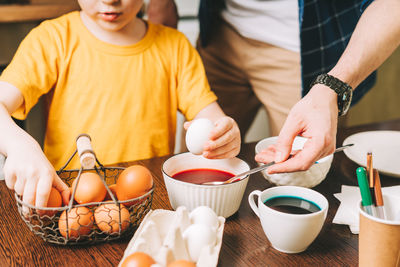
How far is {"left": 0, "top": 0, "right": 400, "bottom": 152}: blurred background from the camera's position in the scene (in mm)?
2105

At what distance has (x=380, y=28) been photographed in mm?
1147

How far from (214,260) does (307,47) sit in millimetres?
1069

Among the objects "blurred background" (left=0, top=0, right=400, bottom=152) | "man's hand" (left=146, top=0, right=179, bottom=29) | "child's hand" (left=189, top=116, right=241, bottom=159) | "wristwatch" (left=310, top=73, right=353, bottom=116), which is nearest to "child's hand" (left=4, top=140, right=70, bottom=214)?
"child's hand" (left=189, top=116, right=241, bottom=159)

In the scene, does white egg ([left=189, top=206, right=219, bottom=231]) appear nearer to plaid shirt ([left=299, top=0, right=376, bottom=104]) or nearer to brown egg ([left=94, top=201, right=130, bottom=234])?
brown egg ([left=94, top=201, right=130, bottom=234])

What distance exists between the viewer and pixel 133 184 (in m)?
0.82

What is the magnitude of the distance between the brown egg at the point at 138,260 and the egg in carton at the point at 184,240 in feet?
0.09

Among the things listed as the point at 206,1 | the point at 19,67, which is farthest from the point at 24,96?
the point at 206,1

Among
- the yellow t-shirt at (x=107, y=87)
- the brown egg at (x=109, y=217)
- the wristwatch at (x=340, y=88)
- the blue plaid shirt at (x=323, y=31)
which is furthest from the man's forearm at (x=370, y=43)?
the brown egg at (x=109, y=217)

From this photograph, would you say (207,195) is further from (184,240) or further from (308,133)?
(308,133)

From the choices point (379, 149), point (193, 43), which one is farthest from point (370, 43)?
point (193, 43)

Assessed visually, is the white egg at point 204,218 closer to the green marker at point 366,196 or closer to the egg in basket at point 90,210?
the egg in basket at point 90,210

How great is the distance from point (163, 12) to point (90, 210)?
1136 mm

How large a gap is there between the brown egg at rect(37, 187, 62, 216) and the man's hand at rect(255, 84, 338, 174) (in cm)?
45

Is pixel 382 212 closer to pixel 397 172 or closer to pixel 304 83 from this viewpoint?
pixel 397 172
